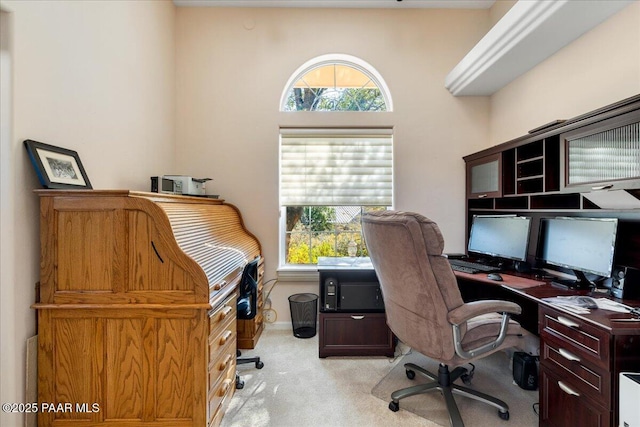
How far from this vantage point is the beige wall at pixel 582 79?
172 centimetres

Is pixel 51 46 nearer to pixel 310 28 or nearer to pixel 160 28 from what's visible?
pixel 160 28

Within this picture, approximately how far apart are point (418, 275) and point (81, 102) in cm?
237

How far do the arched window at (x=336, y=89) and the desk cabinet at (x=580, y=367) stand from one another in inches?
103

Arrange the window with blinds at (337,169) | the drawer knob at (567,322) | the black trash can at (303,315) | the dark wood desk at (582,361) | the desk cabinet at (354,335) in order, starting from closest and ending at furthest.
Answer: the dark wood desk at (582,361), the drawer knob at (567,322), the desk cabinet at (354,335), the black trash can at (303,315), the window with blinds at (337,169)

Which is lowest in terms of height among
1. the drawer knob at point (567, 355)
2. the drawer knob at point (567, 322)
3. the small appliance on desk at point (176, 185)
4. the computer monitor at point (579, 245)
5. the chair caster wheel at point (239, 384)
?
the chair caster wheel at point (239, 384)

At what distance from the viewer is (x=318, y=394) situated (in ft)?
6.50

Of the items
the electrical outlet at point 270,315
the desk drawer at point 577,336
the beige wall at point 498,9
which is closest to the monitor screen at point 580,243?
the desk drawer at point 577,336

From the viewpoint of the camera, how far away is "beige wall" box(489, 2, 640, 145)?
1.72 m

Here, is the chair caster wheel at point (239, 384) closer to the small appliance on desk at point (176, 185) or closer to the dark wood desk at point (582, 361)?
the small appliance on desk at point (176, 185)

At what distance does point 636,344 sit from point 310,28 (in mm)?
3559

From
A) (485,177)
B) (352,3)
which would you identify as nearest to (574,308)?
(485,177)

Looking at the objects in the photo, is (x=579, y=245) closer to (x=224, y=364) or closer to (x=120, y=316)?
(x=224, y=364)

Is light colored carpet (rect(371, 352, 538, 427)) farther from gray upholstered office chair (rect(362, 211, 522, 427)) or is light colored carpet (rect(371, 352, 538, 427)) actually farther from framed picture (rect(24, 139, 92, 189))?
framed picture (rect(24, 139, 92, 189))

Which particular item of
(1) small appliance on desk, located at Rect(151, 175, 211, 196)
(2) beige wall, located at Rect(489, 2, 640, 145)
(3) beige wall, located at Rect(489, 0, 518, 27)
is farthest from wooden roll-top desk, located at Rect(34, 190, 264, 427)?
(3) beige wall, located at Rect(489, 0, 518, 27)
